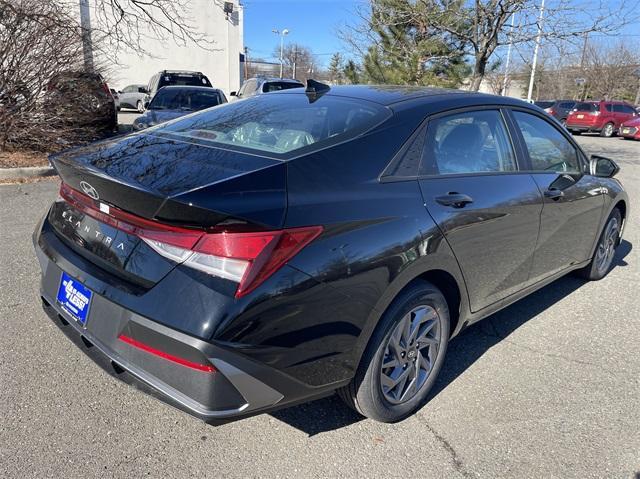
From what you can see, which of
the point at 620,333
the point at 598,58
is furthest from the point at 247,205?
the point at 598,58

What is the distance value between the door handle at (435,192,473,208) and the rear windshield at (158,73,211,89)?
527 inches

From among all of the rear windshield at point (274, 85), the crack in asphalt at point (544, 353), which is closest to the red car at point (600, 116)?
the rear windshield at point (274, 85)

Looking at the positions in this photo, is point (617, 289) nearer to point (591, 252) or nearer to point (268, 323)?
point (591, 252)

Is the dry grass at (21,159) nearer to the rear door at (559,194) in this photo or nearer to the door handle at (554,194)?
the rear door at (559,194)

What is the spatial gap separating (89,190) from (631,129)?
25.6 metres

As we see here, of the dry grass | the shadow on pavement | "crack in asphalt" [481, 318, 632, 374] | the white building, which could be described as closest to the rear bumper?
the shadow on pavement

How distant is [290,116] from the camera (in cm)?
281

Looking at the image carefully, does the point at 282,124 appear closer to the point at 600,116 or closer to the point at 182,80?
the point at 182,80

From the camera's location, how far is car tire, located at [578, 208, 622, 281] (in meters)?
4.52

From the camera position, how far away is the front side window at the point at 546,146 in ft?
11.2

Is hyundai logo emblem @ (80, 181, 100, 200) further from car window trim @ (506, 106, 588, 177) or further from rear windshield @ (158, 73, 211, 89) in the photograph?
rear windshield @ (158, 73, 211, 89)

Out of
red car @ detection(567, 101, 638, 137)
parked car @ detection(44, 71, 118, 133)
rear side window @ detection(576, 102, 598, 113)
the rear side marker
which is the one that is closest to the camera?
the rear side marker

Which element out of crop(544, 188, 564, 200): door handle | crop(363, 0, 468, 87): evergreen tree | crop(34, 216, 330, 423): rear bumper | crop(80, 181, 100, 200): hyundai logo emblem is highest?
crop(363, 0, 468, 87): evergreen tree

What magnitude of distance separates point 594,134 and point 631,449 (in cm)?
2748
